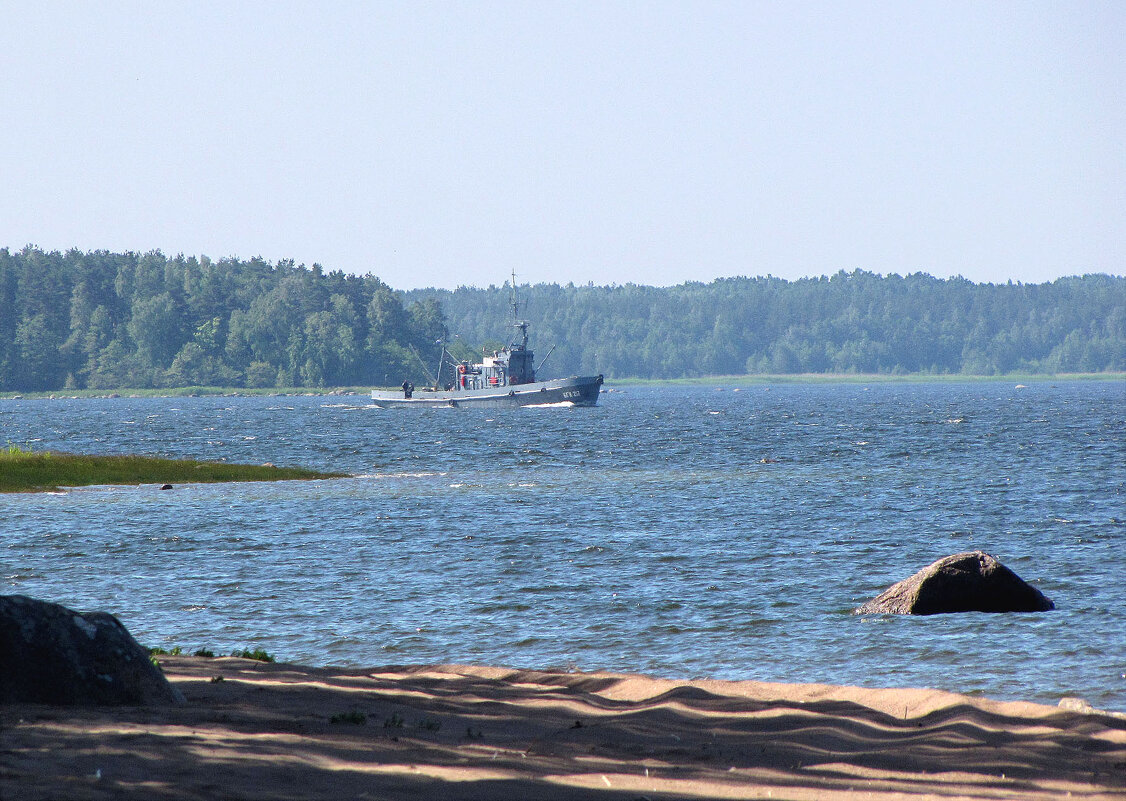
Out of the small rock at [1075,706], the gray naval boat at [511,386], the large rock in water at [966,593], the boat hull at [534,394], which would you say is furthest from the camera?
the gray naval boat at [511,386]

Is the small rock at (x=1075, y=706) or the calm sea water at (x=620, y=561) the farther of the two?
the calm sea water at (x=620, y=561)

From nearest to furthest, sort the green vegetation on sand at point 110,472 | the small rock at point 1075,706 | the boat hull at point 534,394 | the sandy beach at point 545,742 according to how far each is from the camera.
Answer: the sandy beach at point 545,742 < the small rock at point 1075,706 < the green vegetation on sand at point 110,472 < the boat hull at point 534,394


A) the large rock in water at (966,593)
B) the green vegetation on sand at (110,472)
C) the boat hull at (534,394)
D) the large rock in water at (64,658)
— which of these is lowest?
the green vegetation on sand at (110,472)

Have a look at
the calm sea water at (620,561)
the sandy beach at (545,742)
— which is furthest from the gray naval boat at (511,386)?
the sandy beach at (545,742)

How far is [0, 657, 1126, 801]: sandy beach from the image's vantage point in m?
8.50

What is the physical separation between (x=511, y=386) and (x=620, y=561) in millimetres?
111037

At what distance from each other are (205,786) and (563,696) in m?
6.06

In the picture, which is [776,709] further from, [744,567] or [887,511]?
[887,511]

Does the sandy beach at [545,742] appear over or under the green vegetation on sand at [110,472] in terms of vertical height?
over

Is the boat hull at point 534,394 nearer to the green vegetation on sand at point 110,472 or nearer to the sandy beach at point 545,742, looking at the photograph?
the green vegetation on sand at point 110,472

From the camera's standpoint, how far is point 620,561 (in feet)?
85.6

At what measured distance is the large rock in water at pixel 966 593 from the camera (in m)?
19.8

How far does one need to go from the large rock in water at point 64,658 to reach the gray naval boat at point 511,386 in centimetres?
12021

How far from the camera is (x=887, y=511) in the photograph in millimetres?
35969
